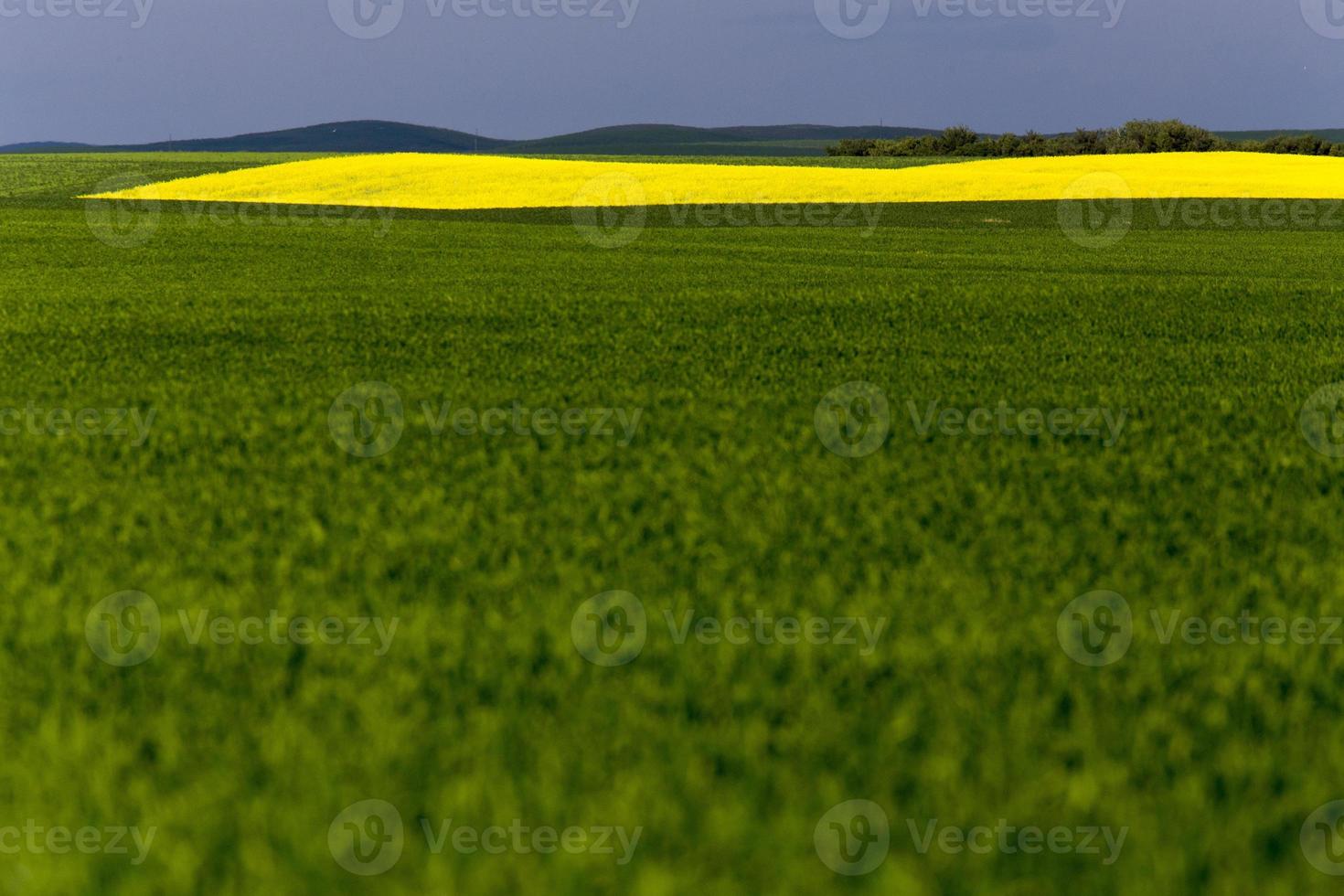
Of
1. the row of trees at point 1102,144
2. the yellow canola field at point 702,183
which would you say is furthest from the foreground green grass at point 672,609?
the row of trees at point 1102,144

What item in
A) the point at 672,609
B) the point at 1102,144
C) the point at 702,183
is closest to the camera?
the point at 672,609

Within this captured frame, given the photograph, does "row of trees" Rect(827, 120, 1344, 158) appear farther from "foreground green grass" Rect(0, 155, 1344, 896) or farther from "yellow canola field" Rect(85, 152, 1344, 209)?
"foreground green grass" Rect(0, 155, 1344, 896)

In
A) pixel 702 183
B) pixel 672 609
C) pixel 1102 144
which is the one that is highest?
pixel 1102 144

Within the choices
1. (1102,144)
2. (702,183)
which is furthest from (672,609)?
(1102,144)

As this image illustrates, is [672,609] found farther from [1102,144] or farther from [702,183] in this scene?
[1102,144]

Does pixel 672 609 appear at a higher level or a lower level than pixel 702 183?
lower

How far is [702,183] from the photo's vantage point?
185 ft

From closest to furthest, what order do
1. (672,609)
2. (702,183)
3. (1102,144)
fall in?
(672,609) < (702,183) < (1102,144)

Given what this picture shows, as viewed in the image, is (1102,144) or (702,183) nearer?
(702,183)

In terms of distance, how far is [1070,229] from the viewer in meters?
43.5

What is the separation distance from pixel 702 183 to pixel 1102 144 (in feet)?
142

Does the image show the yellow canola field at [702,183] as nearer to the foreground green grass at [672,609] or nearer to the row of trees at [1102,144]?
the row of trees at [1102,144]

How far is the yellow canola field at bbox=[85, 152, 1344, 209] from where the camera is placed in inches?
2058

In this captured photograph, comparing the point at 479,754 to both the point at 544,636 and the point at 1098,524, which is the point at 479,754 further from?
the point at 1098,524
